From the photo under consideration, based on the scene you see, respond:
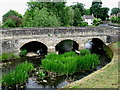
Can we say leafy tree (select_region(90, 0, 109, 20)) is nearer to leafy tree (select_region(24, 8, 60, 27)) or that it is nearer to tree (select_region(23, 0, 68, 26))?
tree (select_region(23, 0, 68, 26))

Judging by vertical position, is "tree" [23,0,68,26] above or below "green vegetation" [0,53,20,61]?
above

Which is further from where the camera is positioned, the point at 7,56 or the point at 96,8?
the point at 96,8

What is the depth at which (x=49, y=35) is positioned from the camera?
2753cm

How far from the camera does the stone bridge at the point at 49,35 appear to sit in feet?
82.0

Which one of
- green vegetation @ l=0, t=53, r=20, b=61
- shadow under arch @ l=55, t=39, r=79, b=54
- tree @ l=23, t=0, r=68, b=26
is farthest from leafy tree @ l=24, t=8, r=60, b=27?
green vegetation @ l=0, t=53, r=20, b=61

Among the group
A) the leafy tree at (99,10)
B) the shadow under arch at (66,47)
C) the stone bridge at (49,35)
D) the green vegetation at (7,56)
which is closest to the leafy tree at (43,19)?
the shadow under arch at (66,47)

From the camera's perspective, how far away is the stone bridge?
25.0 metres

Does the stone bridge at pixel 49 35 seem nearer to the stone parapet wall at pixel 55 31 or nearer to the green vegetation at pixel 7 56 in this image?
the stone parapet wall at pixel 55 31

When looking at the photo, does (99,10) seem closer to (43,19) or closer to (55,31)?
(43,19)

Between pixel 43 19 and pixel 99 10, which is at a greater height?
pixel 99 10

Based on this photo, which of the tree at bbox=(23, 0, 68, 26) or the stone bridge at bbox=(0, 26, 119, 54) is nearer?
the stone bridge at bbox=(0, 26, 119, 54)

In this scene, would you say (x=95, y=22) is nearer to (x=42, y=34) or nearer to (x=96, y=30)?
(x=96, y=30)

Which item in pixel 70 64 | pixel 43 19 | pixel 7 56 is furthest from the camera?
pixel 43 19

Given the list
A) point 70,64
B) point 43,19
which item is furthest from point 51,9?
point 70,64
